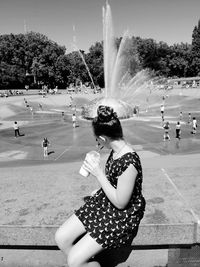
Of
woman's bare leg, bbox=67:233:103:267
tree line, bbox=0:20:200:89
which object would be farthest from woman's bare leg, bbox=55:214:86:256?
tree line, bbox=0:20:200:89

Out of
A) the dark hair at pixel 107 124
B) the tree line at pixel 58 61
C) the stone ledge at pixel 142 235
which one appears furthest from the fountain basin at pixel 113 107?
the tree line at pixel 58 61

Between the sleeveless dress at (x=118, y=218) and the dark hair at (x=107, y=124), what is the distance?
0.86 feet

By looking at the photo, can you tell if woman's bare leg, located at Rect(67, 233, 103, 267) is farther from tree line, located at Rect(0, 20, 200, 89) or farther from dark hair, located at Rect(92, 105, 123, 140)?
tree line, located at Rect(0, 20, 200, 89)

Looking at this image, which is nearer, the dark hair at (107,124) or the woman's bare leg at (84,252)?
the woman's bare leg at (84,252)

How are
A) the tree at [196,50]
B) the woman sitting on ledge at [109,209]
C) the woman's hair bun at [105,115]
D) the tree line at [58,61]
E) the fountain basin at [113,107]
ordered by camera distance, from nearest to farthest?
the woman sitting on ledge at [109,209]
the woman's hair bun at [105,115]
the fountain basin at [113,107]
the tree line at [58,61]
the tree at [196,50]

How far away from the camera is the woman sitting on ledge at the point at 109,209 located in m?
2.90

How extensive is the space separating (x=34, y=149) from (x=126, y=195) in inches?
671

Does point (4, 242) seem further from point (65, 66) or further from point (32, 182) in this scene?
point (65, 66)

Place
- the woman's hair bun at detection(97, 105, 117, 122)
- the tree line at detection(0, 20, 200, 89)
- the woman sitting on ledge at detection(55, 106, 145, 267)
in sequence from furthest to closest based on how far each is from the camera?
1. the tree line at detection(0, 20, 200, 89)
2. the woman's hair bun at detection(97, 105, 117, 122)
3. the woman sitting on ledge at detection(55, 106, 145, 267)

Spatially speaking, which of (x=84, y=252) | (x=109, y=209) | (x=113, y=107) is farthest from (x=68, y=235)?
(x=113, y=107)

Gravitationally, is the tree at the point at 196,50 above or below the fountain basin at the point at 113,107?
above

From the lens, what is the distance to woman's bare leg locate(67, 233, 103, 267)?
2.90m

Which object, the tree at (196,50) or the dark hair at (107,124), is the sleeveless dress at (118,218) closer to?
the dark hair at (107,124)

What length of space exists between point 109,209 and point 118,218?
132 mm
